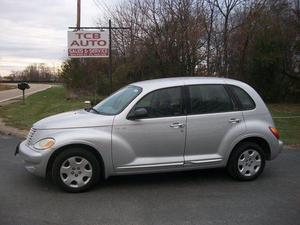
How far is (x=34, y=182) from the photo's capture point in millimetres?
7520

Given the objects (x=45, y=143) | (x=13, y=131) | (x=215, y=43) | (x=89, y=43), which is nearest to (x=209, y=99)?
(x=45, y=143)

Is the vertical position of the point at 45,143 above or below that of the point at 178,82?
below

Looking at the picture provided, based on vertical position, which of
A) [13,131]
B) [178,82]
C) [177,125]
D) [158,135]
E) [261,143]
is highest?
[178,82]

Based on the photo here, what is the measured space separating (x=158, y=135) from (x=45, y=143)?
161 cm

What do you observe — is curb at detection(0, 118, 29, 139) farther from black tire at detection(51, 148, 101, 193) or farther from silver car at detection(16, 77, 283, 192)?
black tire at detection(51, 148, 101, 193)

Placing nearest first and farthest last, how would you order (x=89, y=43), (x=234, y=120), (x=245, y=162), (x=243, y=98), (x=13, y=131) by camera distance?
(x=234, y=120)
(x=245, y=162)
(x=243, y=98)
(x=13, y=131)
(x=89, y=43)

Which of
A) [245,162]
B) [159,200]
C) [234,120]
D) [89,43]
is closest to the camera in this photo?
[159,200]

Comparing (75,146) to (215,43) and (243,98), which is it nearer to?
(243,98)

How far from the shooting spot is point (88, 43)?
61.1 feet

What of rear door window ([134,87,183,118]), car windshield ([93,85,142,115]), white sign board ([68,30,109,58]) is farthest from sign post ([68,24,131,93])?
rear door window ([134,87,183,118])

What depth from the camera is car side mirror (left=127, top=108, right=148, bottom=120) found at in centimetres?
707

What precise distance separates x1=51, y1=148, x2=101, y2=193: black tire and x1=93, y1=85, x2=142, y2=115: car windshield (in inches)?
30.6

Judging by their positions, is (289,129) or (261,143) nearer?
(261,143)

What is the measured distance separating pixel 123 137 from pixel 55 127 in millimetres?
973
